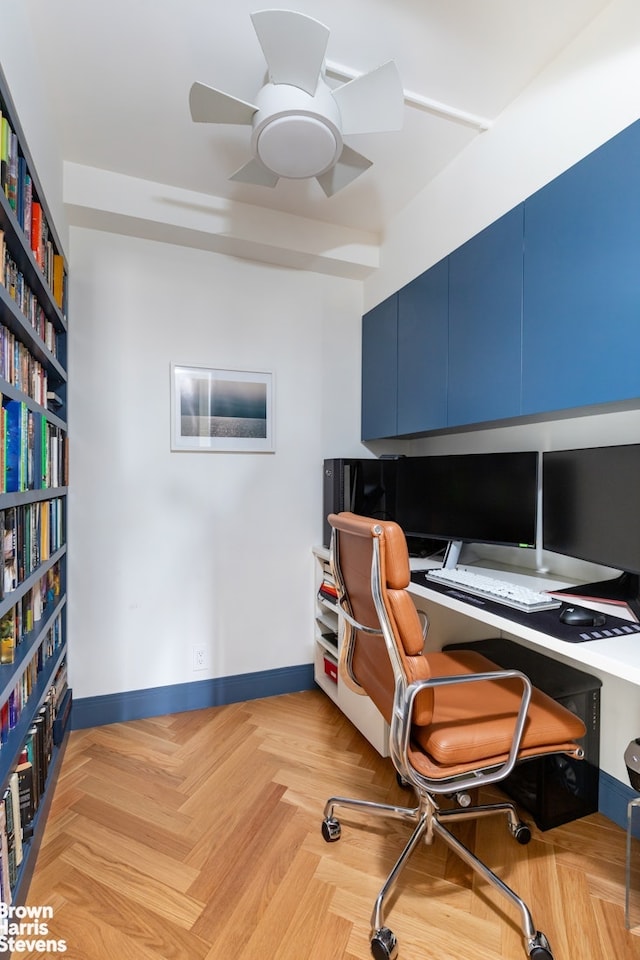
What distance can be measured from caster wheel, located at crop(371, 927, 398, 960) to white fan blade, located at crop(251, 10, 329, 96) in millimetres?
2366

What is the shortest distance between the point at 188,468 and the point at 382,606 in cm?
163

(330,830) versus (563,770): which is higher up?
(563,770)

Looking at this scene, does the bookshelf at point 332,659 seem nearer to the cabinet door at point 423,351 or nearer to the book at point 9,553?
the cabinet door at point 423,351

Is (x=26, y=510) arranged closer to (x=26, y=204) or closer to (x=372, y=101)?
(x=26, y=204)

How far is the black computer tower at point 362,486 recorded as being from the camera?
8.13 ft

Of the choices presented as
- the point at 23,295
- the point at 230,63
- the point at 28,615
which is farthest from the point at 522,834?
the point at 230,63

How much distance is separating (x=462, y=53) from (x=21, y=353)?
181 cm

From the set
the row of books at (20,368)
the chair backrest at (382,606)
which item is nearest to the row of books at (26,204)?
the row of books at (20,368)

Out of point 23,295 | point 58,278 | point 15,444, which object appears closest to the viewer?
point 15,444

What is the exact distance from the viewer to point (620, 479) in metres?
1.49

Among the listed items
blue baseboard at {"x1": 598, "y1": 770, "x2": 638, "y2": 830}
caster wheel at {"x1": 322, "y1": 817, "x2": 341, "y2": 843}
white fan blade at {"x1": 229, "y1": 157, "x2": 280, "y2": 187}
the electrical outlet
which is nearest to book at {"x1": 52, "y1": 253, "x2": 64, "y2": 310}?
white fan blade at {"x1": 229, "y1": 157, "x2": 280, "y2": 187}

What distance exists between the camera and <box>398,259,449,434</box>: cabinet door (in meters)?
2.09

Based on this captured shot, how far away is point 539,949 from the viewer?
1.15 meters

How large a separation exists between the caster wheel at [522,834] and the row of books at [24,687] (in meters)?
1.63
